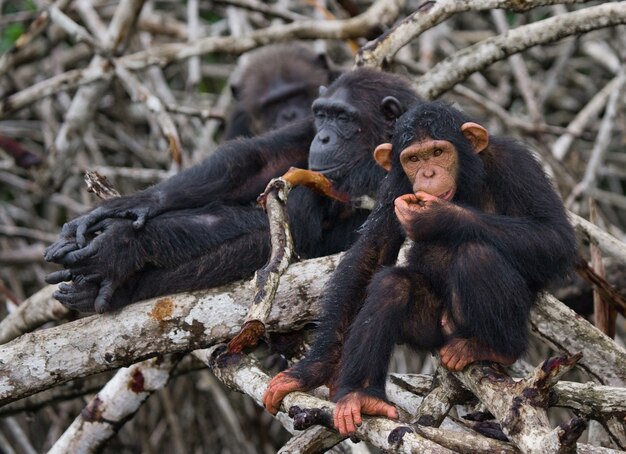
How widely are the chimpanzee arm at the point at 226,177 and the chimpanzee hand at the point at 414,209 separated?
166 centimetres

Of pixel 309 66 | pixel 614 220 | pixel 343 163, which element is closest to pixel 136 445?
pixel 309 66

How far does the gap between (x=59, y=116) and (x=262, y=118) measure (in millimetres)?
2506

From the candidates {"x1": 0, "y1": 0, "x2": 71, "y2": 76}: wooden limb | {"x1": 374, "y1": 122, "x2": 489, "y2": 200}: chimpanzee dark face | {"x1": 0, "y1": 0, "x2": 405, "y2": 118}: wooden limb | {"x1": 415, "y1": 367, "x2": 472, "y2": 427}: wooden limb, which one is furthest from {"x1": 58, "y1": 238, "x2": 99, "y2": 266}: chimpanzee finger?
{"x1": 0, "y1": 0, "x2": 71, "y2": 76}: wooden limb

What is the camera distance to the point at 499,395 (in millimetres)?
3770

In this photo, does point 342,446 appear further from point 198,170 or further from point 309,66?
point 309,66

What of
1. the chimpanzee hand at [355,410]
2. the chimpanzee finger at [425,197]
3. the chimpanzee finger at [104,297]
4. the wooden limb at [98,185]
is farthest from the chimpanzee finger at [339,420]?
the wooden limb at [98,185]

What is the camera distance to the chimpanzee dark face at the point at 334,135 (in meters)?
5.71

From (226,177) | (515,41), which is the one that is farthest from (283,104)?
(515,41)

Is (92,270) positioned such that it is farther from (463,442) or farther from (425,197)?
(463,442)

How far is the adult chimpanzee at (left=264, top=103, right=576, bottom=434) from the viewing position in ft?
13.8

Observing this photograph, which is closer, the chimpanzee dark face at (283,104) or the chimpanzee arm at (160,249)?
the chimpanzee arm at (160,249)

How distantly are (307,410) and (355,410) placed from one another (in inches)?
7.2

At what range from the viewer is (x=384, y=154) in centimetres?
482

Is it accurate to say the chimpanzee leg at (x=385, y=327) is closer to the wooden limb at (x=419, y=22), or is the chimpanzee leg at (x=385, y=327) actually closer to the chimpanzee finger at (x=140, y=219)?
the chimpanzee finger at (x=140, y=219)
